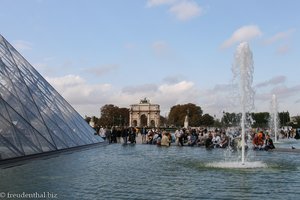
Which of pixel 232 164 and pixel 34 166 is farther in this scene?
pixel 232 164

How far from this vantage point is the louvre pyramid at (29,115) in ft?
56.8

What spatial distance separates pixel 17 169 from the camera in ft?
48.5

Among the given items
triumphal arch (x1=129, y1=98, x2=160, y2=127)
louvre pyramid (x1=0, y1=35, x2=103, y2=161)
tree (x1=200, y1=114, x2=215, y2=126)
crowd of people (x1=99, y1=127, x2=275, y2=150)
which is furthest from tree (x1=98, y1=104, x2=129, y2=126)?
louvre pyramid (x1=0, y1=35, x2=103, y2=161)

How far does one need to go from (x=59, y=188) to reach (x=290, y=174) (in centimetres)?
765

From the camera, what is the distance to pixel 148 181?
1300 cm

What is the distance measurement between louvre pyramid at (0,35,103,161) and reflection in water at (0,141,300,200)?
1096 mm

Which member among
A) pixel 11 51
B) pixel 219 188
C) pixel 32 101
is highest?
pixel 11 51

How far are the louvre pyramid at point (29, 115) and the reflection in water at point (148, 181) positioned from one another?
110cm

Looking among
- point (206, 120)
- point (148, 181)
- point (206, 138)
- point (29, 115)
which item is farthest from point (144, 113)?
point (148, 181)

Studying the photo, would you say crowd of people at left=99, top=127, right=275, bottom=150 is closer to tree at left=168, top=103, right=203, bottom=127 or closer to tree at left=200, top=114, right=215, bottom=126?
tree at left=200, top=114, right=215, bottom=126

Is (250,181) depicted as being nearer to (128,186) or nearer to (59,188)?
(128,186)

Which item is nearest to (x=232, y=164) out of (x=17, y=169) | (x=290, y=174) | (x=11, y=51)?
(x=290, y=174)

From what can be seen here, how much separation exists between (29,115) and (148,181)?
925 cm

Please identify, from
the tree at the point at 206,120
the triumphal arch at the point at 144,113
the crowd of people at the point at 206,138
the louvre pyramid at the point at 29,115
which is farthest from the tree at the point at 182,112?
the louvre pyramid at the point at 29,115
